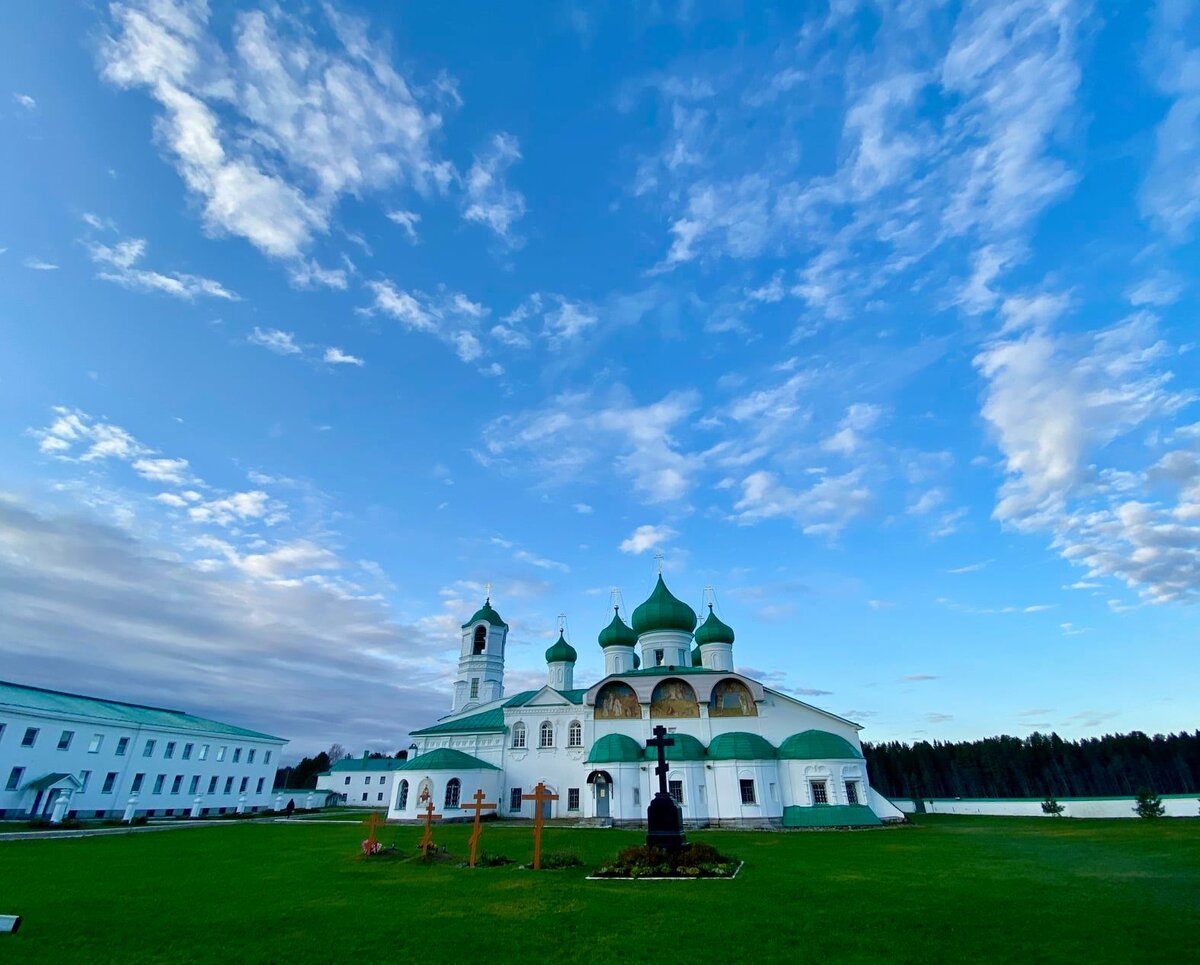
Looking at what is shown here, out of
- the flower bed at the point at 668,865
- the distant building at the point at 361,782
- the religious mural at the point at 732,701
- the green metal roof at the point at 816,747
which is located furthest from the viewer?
the distant building at the point at 361,782

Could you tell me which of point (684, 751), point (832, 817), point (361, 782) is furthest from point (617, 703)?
point (361, 782)

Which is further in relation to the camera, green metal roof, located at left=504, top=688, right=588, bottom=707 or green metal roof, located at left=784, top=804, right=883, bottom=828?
green metal roof, located at left=504, top=688, right=588, bottom=707

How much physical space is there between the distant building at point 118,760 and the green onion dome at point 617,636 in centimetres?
2952

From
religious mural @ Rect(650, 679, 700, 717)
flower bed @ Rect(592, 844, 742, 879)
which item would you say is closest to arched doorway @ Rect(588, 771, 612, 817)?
religious mural @ Rect(650, 679, 700, 717)

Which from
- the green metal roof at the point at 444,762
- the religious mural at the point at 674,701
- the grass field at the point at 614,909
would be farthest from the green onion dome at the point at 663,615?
the grass field at the point at 614,909

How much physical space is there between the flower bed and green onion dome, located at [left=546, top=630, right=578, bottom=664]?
114 ft

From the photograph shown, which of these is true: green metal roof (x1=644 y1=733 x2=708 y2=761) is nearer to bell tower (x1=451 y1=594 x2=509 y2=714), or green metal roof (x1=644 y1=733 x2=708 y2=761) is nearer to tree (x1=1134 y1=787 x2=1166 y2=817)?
bell tower (x1=451 y1=594 x2=509 y2=714)

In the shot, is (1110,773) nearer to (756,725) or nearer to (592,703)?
(756,725)

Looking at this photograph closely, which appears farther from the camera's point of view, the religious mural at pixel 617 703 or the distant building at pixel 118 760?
the religious mural at pixel 617 703

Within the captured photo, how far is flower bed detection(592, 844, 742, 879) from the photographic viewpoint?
1408 centimetres

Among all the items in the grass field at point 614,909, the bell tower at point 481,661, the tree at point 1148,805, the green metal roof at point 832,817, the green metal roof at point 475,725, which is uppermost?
the bell tower at point 481,661

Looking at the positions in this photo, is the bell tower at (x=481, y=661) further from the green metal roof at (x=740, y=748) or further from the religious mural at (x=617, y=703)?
the green metal roof at (x=740, y=748)

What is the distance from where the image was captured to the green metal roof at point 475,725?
43.4m

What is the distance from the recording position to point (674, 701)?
39.3 m
